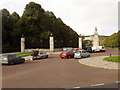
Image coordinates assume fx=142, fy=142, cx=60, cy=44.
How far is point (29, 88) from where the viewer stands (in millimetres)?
8266

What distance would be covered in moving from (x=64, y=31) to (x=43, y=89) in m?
64.6

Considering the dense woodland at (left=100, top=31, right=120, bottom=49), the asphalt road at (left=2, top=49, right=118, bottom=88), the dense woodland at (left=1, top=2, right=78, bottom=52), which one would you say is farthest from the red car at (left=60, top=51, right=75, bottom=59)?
the dense woodland at (left=100, top=31, right=120, bottom=49)

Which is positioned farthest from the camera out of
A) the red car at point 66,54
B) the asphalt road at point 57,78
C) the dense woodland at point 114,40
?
the dense woodland at point 114,40

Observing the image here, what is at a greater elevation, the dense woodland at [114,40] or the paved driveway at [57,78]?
the dense woodland at [114,40]

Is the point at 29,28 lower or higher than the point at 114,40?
higher

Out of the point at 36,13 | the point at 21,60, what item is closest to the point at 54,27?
the point at 36,13

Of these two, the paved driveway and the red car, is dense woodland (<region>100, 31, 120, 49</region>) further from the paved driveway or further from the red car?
the paved driveway

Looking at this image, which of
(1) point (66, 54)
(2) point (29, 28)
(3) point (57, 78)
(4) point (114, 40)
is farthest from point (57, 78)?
(4) point (114, 40)

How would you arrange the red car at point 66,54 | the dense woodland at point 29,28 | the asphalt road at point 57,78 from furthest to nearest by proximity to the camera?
the dense woodland at point 29,28, the red car at point 66,54, the asphalt road at point 57,78

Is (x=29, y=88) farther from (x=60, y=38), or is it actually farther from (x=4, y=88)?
(x=60, y=38)

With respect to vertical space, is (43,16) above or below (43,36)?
above

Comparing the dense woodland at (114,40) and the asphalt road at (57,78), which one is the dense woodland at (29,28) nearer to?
the dense woodland at (114,40)

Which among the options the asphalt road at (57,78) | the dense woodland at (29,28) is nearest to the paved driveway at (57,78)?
the asphalt road at (57,78)

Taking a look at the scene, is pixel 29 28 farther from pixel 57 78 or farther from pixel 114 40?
pixel 57 78
